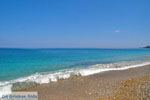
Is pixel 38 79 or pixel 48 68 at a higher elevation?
pixel 38 79

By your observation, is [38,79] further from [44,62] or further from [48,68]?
[44,62]

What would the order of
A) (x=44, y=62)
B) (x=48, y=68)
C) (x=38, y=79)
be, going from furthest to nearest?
1. (x=44, y=62)
2. (x=48, y=68)
3. (x=38, y=79)

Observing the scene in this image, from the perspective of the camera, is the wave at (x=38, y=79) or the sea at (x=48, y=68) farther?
the sea at (x=48, y=68)

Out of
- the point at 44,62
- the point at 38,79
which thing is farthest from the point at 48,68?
the point at 38,79

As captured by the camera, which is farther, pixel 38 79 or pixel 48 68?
pixel 48 68

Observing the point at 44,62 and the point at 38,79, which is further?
the point at 44,62

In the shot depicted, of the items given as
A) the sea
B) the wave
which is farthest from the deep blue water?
the wave

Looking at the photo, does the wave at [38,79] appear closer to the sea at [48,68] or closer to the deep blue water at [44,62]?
the sea at [48,68]

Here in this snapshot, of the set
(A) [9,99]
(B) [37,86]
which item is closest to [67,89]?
(B) [37,86]

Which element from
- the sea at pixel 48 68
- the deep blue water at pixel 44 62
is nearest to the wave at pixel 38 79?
the sea at pixel 48 68

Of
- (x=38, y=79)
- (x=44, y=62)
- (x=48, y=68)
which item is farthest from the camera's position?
(x=44, y=62)

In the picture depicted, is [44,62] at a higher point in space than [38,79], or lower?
lower

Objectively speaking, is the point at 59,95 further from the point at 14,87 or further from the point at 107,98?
the point at 14,87

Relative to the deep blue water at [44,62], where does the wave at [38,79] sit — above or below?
above
